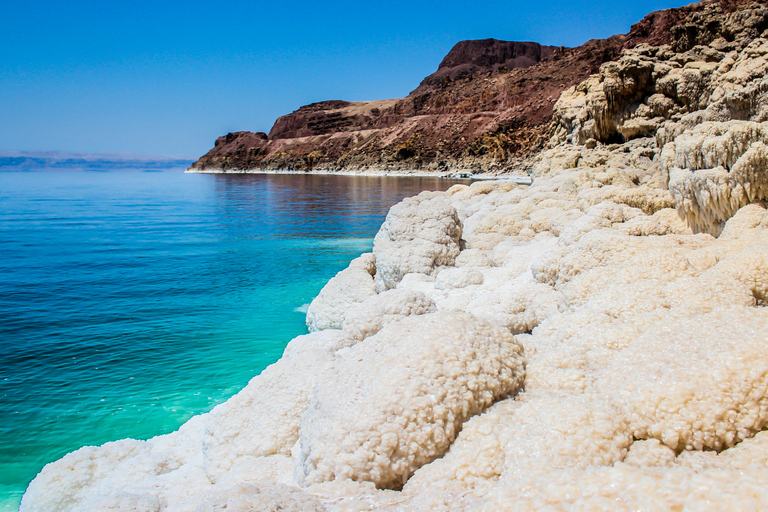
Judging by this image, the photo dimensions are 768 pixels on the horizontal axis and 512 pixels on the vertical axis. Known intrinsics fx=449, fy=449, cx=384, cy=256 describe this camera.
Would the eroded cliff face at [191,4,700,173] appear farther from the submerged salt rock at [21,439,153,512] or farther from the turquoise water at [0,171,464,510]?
Answer: the submerged salt rock at [21,439,153,512]

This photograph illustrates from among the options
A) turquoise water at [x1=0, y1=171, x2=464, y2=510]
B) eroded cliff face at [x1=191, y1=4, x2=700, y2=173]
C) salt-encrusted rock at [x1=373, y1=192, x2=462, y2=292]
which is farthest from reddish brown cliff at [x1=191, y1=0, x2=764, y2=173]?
turquoise water at [x1=0, y1=171, x2=464, y2=510]

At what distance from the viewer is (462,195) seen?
411 inches

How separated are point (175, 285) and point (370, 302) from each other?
7214 mm

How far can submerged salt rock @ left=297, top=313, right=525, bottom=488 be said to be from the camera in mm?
2010

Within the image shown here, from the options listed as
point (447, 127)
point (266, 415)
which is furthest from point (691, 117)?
point (447, 127)

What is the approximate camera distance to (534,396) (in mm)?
2316

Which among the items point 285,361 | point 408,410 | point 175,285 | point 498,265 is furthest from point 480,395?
point 175,285

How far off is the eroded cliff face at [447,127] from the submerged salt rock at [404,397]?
2235 inches

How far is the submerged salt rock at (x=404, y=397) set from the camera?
2.01 m

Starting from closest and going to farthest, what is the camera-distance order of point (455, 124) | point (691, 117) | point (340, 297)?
1. point (340, 297)
2. point (691, 117)
3. point (455, 124)

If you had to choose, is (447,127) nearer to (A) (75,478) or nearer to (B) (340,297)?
(B) (340,297)

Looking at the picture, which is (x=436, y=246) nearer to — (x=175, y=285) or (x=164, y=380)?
(x=164, y=380)

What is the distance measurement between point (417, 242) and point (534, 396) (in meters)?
3.85

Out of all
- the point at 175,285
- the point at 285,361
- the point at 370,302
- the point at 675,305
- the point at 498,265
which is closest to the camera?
the point at 675,305
